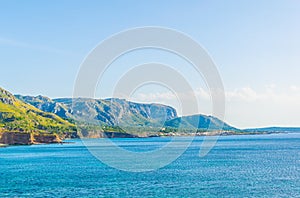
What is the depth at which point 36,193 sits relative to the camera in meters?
72.1

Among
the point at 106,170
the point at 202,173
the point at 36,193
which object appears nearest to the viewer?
the point at 36,193

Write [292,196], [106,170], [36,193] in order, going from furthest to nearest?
[106,170] < [36,193] < [292,196]

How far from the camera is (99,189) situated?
246 feet

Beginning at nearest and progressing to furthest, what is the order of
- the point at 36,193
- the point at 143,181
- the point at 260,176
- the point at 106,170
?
the point at 36,193
the point at 143,181
the point at 260,176
the point at 106,170

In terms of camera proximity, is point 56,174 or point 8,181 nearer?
point 8,181

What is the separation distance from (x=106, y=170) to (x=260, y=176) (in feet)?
135

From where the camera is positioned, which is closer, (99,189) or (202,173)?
(99,189)

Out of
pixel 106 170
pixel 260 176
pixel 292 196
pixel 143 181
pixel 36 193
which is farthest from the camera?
pixel 106 170

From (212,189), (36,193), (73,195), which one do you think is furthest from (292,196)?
(36,193)

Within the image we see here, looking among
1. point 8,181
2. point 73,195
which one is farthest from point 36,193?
point 8,181

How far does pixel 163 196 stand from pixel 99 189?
14.6 metres

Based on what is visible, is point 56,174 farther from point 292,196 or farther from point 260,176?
point 292,196

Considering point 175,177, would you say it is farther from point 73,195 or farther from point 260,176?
point 73,195

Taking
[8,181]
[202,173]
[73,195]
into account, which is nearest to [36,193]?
[73,195]
